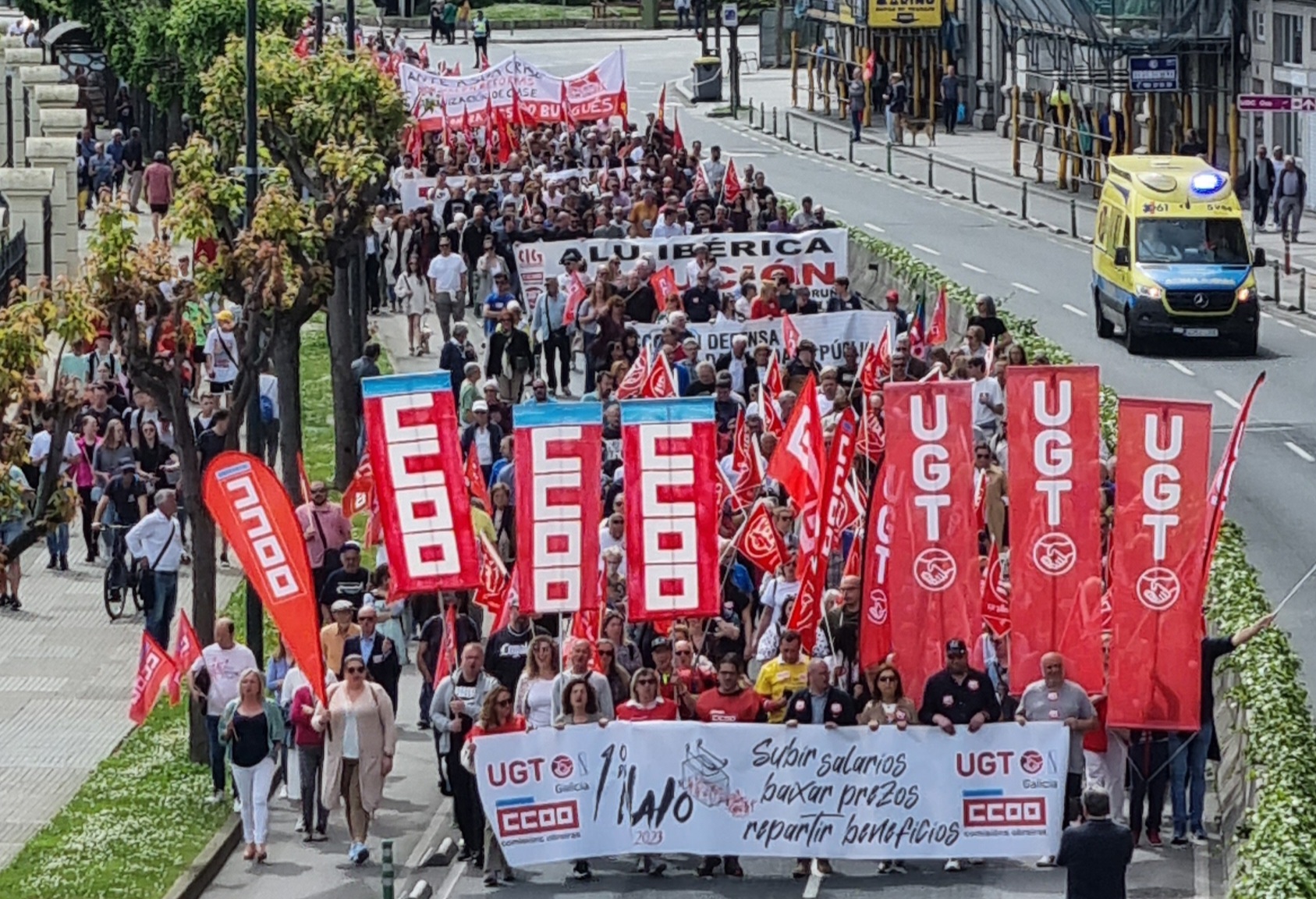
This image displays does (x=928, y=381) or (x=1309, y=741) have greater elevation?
(x=928, y=381)

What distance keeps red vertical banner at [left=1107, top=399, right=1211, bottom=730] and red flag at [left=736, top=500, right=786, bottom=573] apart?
3.80m

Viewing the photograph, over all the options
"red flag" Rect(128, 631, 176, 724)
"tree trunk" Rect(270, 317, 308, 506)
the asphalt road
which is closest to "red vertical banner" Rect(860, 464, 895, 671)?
the asphalt road

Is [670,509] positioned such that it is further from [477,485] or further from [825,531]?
[477,485]

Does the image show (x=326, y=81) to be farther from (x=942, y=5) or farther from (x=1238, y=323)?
(x=942, y=5)

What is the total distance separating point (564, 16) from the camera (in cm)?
9925

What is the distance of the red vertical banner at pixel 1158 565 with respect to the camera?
710 inches

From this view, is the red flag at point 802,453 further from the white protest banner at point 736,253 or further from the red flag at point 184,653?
the white protest banner at point 736,253

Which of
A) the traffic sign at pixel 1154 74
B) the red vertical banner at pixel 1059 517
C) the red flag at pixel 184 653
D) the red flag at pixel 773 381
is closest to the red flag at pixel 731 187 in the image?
the red flag at pixel 773 381

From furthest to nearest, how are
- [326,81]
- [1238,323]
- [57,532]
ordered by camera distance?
1. [1238,323]
2. [326,81]
3. [57,532]

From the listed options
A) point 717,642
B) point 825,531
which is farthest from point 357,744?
point 825,531

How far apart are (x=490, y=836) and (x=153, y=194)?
3011 centimetres

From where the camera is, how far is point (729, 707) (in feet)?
60.5

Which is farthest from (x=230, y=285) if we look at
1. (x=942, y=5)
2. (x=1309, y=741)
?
(x=942, y=5)

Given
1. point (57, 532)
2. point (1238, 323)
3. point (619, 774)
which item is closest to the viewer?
point (619, 774)
